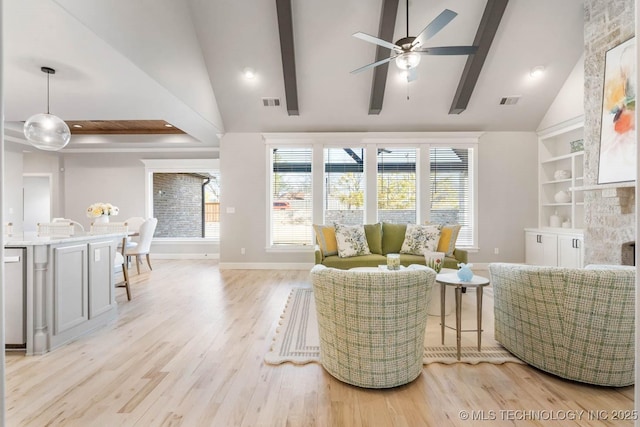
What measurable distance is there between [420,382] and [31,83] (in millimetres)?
5186

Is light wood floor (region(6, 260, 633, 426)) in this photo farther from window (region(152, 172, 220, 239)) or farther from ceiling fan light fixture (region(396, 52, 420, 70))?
window (region(152, 172, 220, 239))

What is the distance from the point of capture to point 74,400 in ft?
6.64

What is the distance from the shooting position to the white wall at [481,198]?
20.3 ft

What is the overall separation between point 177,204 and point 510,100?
7.30 meters

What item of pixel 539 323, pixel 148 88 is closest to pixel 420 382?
pixel 539 323

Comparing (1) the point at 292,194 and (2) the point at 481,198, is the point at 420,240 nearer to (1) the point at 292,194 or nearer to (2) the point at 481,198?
(2) the point at 481,198

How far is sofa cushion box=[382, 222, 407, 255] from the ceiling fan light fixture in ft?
8.23

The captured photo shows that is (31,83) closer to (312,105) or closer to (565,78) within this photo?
(312,105)

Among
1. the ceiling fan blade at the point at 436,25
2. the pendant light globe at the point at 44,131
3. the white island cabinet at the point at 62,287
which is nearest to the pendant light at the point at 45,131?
the pendant light globe at the point at 44,131

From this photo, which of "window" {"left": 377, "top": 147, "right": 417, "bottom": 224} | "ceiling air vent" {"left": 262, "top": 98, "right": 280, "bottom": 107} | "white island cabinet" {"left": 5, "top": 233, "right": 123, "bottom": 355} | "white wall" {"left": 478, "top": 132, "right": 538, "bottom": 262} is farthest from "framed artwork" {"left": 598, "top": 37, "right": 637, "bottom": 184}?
"white island cabinet" {"left": 5, "top": 233, "right": 123, "bottom": 355}

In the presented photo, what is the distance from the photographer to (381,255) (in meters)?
4.93

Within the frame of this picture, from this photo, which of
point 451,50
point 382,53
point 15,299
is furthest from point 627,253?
point 15,299

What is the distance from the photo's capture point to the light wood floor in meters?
1.85

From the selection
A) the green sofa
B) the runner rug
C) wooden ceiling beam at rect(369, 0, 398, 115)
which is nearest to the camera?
the runner rug
